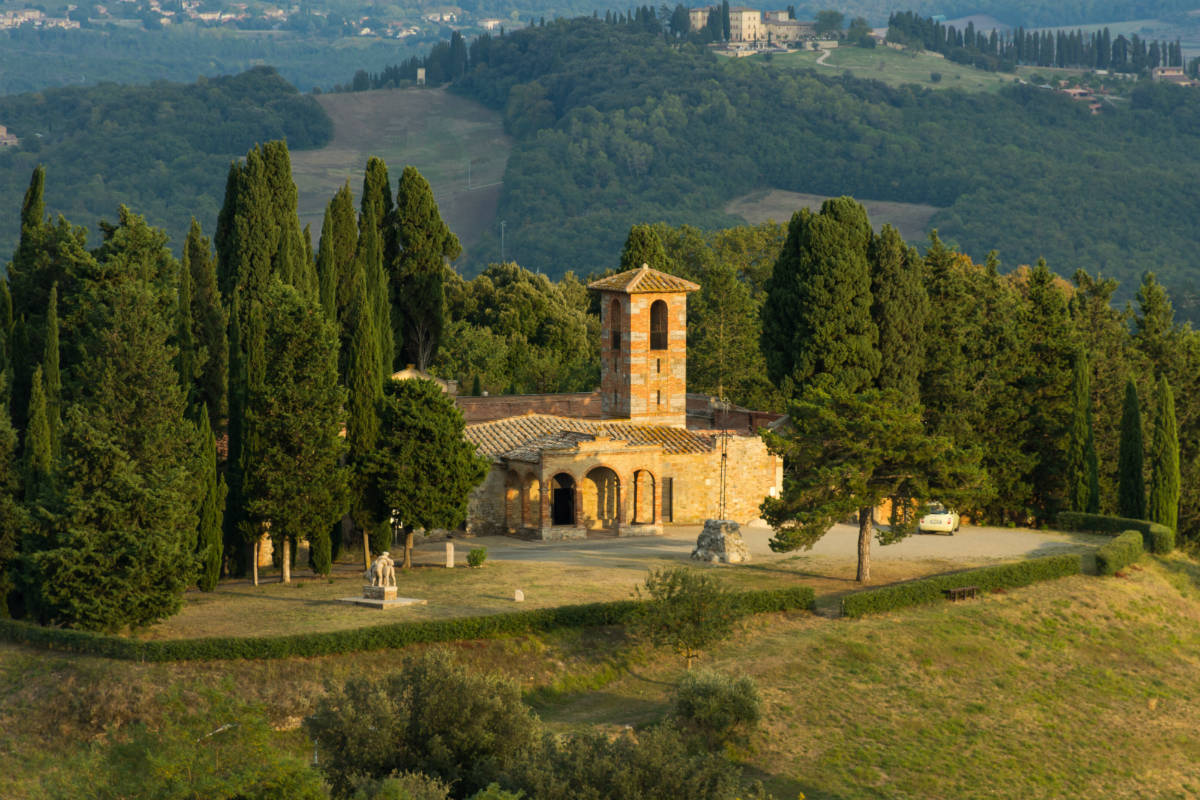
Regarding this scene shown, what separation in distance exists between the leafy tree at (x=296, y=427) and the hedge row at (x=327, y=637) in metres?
7.16

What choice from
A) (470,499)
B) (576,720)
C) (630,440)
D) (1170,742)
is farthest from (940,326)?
(576,720)

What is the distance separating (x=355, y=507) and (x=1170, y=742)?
2378 centimetres

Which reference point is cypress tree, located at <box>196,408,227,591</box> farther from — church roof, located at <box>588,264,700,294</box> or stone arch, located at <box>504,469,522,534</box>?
church roof, located at <box>588,264,700,294</box>

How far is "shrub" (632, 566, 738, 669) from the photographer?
4450cm

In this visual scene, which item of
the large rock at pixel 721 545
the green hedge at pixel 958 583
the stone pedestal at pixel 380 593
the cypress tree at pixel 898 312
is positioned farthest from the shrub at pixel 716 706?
the cypress tree at pixel 898 312

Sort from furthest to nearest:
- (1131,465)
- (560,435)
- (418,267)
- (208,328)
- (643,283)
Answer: (418,267) < (1131,465) < (643,283) < (208,328) < (560,435)

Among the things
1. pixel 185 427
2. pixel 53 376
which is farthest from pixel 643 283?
pixel 53 376

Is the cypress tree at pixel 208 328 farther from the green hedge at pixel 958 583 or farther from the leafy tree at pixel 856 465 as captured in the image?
the green hedge at pixel 958 583

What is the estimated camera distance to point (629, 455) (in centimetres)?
5828

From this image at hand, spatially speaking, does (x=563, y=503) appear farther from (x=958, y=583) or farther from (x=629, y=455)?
(x=958, y=583)

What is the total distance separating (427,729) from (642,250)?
4080 centimetres

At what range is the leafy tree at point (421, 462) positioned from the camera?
50.8 m

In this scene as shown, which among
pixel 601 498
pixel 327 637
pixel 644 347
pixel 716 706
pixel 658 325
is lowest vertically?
pixel 716 706

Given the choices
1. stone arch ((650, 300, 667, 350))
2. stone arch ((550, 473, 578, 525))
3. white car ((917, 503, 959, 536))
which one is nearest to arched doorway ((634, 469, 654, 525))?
stone arch ((550, 473, 578, 525))
